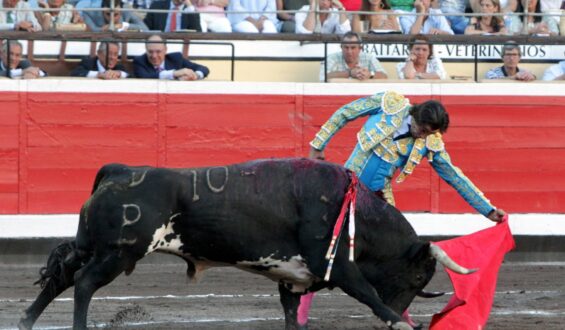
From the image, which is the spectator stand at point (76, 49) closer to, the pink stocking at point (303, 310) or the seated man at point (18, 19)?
the seated man at point (18, 19)

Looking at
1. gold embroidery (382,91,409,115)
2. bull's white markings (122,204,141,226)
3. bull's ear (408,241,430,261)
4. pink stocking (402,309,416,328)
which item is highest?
gold embroidery (382,91,409,115)

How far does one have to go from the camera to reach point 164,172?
224 inches

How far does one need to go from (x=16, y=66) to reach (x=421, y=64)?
10.7 feet

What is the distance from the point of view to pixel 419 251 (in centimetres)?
588

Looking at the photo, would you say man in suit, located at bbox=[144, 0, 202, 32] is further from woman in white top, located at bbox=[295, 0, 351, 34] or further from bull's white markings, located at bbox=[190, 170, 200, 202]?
bull's white markings, located at bbox=[190, 170, 200, 202]

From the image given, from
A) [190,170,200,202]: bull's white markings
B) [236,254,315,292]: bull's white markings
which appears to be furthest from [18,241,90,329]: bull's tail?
[236,254,315,292]: bull's white markings

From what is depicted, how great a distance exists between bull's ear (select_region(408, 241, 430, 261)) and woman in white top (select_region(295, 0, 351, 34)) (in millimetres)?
4910

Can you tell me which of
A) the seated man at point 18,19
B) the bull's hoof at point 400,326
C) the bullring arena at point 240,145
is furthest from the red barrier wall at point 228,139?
the bull's hoof at point 400,326

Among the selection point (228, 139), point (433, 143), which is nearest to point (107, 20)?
point (228, 139)

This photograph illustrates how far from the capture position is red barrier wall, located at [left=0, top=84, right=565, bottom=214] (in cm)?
962

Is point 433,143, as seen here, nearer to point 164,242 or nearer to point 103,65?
point 164,242

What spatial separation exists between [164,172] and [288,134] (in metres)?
4.35

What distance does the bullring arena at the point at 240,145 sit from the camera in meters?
9.52

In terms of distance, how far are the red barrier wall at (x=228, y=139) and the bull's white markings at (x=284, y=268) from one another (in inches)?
161
